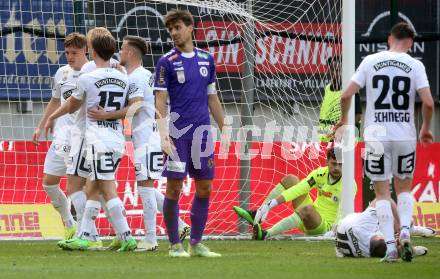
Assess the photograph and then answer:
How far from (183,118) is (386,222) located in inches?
74.7

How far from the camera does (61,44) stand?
14383 millimetres

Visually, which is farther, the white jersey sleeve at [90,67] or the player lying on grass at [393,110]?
the white jersey sleeve at [90,67]

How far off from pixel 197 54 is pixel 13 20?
17.0ft

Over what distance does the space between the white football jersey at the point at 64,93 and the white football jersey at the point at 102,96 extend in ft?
3.33

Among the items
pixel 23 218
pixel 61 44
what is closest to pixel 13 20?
pixel 61 44

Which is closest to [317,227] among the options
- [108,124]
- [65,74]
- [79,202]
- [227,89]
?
[227,89]

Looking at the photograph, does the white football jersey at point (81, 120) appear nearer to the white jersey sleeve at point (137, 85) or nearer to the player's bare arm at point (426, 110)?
the white jersey sleeve at point (137, 85)

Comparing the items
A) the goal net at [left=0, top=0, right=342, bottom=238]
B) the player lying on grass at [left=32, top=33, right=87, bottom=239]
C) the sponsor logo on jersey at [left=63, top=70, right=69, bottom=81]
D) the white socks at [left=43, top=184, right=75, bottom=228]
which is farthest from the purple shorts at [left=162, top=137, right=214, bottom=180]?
the goal net at [left=0, top=0, right=342, bottom=238]

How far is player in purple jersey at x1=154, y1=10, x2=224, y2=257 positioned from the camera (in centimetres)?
945

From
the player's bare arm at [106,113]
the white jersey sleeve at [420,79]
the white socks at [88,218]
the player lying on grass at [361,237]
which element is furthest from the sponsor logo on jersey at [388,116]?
the white socks at [88,218]

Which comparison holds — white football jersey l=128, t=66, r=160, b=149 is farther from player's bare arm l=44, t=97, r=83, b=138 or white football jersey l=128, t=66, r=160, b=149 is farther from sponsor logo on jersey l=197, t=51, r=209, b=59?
sponsor logo on jersey l=197, t=51, r=209, b=59

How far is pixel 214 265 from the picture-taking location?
877 cm

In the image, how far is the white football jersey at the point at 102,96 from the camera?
1008 centimetres

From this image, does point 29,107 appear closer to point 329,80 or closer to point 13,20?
point 13,20
